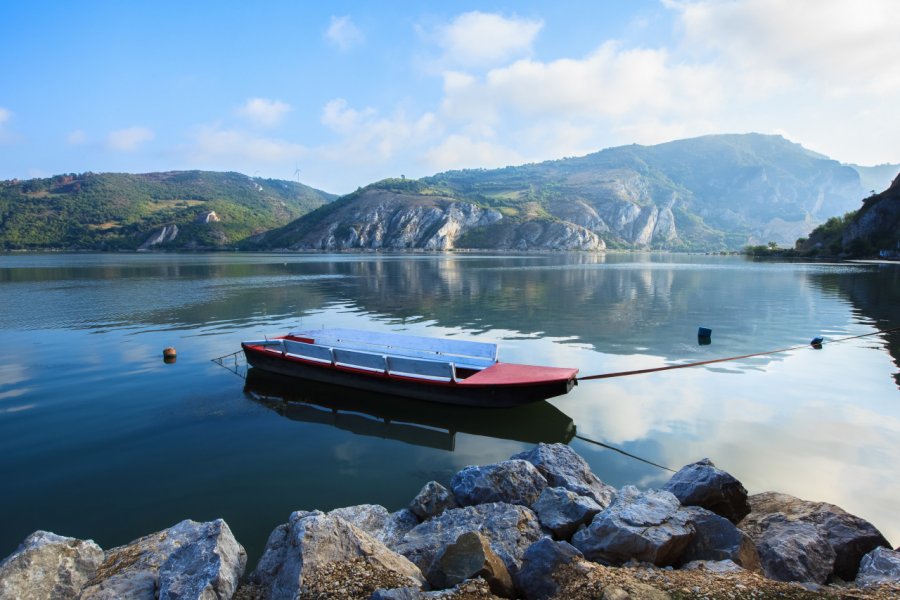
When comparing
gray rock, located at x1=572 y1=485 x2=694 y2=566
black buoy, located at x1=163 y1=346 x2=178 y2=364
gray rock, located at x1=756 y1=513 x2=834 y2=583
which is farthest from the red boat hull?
black buoy, located at x1=163 y1=346 x2=178 y2=364

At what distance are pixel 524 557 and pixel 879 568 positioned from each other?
15.8 feet

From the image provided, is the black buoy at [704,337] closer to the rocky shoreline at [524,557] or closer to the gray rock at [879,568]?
the rocky shoreline at [524,557]

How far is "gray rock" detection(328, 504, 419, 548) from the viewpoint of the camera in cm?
829

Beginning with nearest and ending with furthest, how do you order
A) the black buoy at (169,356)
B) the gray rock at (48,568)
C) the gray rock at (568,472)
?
1. the gray rock at (48,568)
2. the gray rock at (568,472)
3. the black buoy at (169,356)

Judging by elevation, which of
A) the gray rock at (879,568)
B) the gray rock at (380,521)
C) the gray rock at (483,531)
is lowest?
the gray rock at (380,521)

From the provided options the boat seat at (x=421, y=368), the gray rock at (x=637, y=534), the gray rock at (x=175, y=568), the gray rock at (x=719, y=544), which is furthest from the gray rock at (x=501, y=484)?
the boat seat at (x=421, y=368)

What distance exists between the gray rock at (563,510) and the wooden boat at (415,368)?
6167 millimetres

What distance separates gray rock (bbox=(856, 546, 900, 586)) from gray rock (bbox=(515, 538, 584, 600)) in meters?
3.75

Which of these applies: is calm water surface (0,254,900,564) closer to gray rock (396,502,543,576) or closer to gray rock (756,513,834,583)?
gray rock (396,502,543,576)

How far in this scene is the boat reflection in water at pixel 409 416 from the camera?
1421 centimetres

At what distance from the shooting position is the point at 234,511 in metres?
9.97

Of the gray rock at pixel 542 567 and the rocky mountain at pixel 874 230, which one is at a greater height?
the rocky mountain at pixel 874 230

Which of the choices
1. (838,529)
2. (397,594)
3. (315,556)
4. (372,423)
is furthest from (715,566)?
(372,423)

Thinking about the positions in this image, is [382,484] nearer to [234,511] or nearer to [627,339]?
[234,511]
